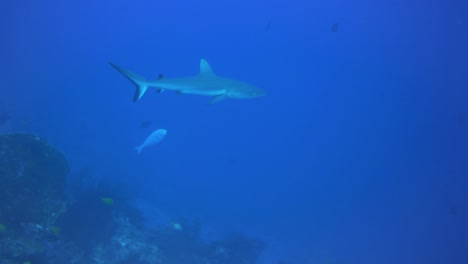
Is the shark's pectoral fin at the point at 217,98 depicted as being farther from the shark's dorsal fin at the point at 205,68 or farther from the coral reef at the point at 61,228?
the coral reef at the point at 61,228

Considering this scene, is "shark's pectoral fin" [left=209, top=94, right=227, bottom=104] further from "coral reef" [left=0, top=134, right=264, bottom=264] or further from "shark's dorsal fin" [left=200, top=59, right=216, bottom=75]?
"coral reef" [left=0, top=134, right=264, bottom=264]

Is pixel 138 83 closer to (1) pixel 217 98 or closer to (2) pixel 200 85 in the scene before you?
(2) pixel 200 85

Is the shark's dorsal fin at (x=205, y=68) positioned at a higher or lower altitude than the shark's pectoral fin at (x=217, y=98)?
higher

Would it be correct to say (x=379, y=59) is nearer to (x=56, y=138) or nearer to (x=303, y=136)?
(x=303, y=136)

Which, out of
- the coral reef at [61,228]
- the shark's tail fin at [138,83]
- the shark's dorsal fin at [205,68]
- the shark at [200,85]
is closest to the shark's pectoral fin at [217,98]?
the shark at [200,85]

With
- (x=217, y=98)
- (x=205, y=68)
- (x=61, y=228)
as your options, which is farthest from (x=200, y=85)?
(x=61, y=228)

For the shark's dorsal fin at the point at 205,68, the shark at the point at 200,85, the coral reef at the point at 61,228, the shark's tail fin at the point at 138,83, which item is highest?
the shark's dorsal fin at the point at 205,68

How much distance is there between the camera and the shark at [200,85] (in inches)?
281

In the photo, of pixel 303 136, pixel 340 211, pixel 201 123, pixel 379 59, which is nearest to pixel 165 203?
pixel 340 211

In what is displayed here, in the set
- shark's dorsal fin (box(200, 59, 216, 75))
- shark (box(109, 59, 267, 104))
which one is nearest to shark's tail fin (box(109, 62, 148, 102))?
shark (box(109, 59, 267, 104))

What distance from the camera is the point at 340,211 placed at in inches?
1329

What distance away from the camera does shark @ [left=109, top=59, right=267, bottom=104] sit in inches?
281

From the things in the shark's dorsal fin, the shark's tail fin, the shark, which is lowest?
the shark's tail fin

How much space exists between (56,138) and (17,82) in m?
25.3
